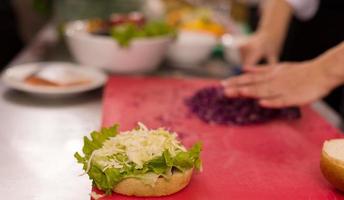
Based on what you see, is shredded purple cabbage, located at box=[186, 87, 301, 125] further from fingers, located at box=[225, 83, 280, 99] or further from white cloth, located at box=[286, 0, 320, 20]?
white cloth, located at box=[286, 0, 320, 20]

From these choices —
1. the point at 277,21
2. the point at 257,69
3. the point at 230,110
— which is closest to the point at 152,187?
the point at 230,110

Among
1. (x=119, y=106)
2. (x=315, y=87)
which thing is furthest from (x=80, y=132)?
(x=315, y=87)

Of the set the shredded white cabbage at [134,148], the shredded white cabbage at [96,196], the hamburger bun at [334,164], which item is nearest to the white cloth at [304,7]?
the hamburger bun at [334,164]

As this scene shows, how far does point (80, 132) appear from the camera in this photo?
1.47m

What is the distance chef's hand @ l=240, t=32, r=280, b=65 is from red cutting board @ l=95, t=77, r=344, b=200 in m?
0.22

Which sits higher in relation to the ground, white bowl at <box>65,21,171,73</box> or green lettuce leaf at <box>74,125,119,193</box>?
green lettuce leaf at <box>74,125,119,193</box>

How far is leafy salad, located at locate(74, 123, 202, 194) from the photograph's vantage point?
3.28 ft

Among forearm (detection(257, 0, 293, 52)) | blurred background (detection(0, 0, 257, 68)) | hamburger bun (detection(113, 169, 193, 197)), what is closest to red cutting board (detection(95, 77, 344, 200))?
hamburger bun (detection(113, 169, 193, 197))

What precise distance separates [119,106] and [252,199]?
0.64m

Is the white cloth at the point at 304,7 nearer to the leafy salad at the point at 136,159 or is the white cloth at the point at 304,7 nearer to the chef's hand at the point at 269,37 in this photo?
the chef's hand at the point at 269,37

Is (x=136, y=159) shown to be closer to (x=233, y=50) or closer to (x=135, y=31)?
(x=135, y=31)

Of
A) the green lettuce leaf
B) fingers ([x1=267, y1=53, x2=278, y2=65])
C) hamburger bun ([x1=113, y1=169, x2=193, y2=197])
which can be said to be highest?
the green lettuce leaf

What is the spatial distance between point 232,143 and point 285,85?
0.26 meters

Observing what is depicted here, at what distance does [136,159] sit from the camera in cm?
100
